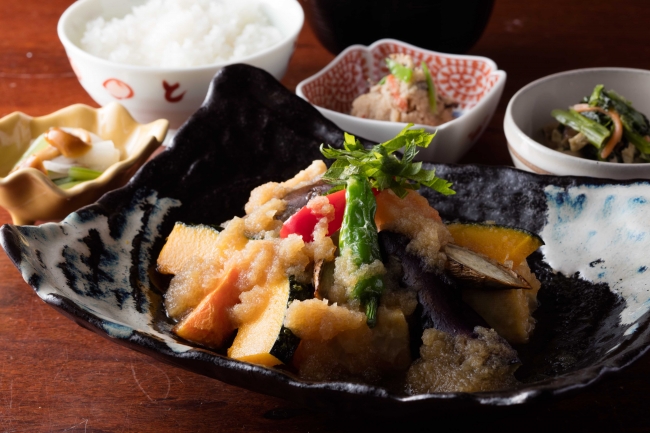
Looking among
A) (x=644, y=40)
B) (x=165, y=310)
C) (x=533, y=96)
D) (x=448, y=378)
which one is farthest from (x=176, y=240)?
(x=644, y=40)

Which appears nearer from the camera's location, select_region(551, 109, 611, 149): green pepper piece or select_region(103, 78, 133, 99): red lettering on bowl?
select_region(551, 109, 611, 149): green pepper piece

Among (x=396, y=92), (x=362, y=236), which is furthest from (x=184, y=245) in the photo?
(x=396, y=92)

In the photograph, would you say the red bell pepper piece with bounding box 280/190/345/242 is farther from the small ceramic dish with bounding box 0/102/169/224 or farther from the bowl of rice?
the bowl of rice

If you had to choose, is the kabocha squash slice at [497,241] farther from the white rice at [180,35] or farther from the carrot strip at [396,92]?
the white rice at [180,35]

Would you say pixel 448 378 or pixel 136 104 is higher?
pixel 448 378

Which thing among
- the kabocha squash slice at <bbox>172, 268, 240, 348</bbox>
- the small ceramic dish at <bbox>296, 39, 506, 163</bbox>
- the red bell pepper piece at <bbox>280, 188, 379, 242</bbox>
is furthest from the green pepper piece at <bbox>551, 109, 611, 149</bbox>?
the kabocha squash slice at <bbox>172, 268, 240, 348</bbox>

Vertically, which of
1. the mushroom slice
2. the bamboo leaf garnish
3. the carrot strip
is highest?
the bamboo leaf garnish

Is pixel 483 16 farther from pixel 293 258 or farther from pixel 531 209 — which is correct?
pixel 293 258

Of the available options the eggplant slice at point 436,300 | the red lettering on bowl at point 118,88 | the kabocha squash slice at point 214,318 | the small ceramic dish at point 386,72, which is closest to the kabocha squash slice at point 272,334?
the kabocha squash slice at point 214,318
